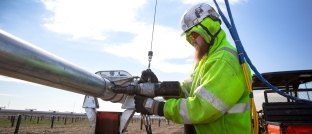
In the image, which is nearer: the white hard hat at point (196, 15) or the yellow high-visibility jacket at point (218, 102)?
the yellow high-visibility jacket at point (218, 102)

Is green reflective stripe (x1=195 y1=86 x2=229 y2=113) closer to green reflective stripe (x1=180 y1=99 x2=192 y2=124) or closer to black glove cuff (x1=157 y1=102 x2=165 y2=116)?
A: green reflective stripe (x1=180 y1=99 x2=192 y2=124)

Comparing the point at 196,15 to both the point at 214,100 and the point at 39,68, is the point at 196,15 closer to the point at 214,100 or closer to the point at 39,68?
the point at 214,100

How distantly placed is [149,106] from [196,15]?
1113 mm

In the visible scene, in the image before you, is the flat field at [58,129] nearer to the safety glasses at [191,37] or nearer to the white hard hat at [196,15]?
the safety glasses at [191,37]

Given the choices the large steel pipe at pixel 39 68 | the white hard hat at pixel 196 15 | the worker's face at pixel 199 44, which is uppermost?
the white hard hat at pixel 196 15

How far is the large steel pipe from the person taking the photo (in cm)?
187

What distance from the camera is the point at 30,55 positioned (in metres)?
2.01

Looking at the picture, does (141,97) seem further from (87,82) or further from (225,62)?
(225,62)

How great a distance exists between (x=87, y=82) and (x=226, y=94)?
4.60ft

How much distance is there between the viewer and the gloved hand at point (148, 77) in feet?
9.97

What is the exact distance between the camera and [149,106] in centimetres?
268

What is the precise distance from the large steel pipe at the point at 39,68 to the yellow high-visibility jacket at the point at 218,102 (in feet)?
→ 2.94

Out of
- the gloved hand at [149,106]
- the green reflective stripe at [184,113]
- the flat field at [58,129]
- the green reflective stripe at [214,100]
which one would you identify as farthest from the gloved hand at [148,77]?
the flat field at [58,129]

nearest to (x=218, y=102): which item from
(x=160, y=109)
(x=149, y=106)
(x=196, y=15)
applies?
(x=160, y=109)
